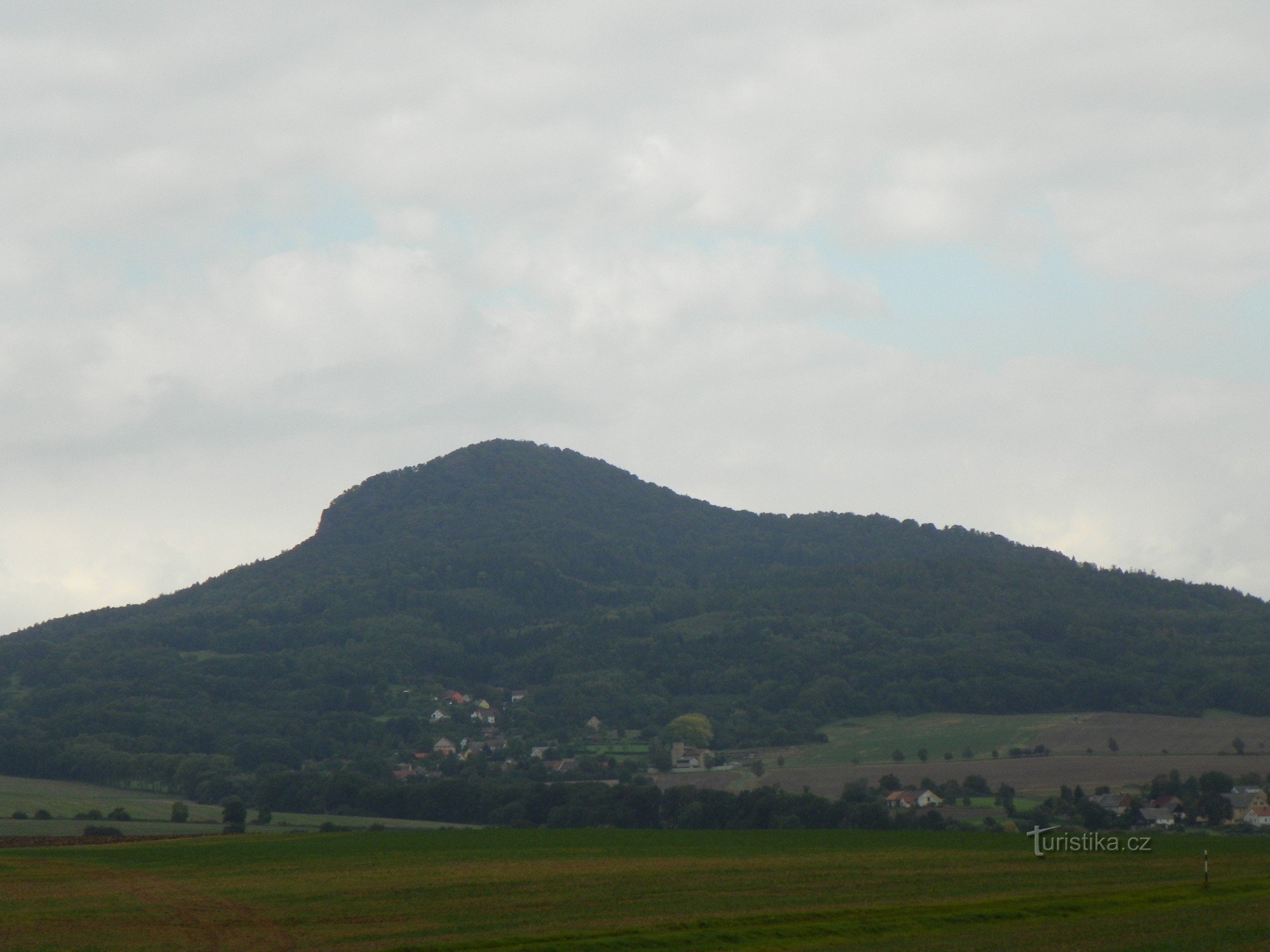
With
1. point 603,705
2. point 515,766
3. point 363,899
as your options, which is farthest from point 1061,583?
point 363,899

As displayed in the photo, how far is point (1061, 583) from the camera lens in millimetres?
170125

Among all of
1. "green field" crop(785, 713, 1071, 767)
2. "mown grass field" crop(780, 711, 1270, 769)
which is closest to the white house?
"mown grass field" crop(780, 711, 1270, 769)

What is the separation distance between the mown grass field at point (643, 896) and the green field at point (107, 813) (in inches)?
605

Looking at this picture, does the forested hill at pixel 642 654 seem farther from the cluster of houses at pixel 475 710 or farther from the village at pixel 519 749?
the village at pixel 519 749

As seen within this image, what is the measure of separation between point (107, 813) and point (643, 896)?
56.8 meters

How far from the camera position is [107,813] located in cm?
7938

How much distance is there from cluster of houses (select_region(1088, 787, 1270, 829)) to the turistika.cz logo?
15.8 metres

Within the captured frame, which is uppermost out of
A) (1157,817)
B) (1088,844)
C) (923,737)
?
(923,737)

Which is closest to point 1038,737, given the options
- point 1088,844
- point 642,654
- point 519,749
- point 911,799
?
point 911,799

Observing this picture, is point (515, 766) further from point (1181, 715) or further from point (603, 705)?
point (1181, 715)

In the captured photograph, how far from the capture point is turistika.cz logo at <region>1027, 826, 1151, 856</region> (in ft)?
150

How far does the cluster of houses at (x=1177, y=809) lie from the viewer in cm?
6419

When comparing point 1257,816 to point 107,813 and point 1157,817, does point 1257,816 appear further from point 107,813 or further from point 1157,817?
point 107,813

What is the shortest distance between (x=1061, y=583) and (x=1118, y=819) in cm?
11026
